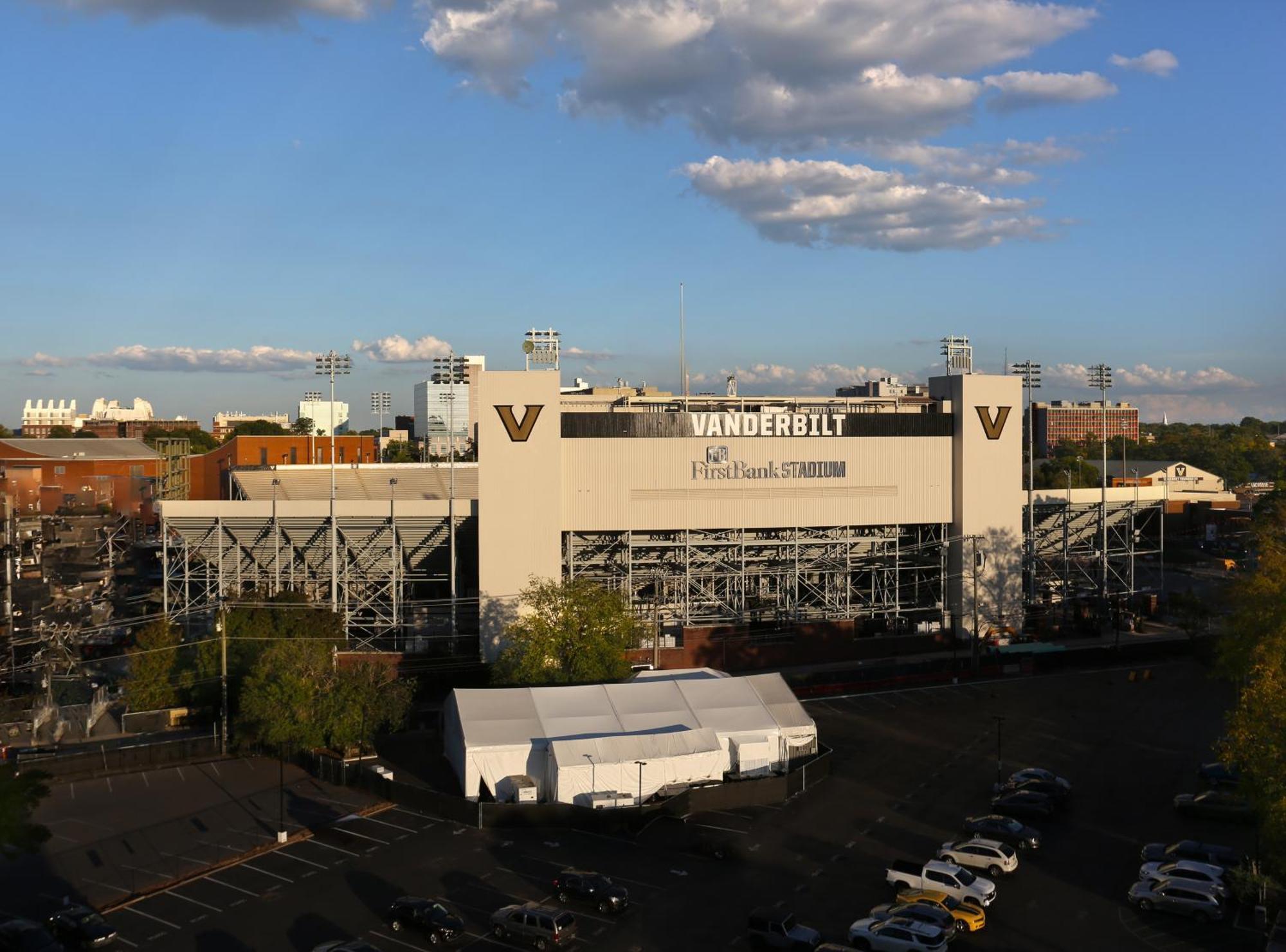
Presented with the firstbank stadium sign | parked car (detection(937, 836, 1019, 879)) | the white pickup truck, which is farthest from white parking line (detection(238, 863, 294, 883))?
the firstbank stadium sign

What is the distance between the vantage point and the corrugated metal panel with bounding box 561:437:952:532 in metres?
52.8

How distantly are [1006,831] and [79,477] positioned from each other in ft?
295

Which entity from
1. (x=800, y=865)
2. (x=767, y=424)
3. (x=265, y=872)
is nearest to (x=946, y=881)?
(x=800, y=865)

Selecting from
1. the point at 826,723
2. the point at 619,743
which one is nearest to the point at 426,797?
the point at 619,743

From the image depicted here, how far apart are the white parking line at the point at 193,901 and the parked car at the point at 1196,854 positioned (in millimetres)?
22766

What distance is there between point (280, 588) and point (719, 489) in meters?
22.9

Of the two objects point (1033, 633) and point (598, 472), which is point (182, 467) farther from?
point (1033, 633)

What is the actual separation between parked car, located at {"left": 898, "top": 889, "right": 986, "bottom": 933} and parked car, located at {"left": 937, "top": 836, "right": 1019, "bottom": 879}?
222cm

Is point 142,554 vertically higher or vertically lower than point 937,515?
lower

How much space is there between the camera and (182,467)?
99000 millimetres

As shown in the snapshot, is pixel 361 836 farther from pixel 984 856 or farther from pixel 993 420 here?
pixel 993 420

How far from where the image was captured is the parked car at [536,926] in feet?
75.6

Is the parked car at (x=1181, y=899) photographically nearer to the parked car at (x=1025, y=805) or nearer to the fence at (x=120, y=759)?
the parked car at (x=1025, y=805)

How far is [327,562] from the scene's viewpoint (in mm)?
56531
